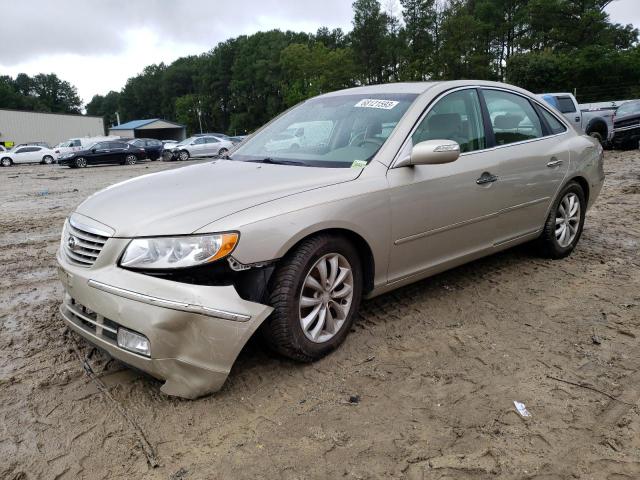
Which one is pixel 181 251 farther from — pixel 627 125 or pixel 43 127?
pixel 43 127

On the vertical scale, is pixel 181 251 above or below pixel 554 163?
below

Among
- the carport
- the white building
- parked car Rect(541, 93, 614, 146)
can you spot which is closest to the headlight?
parked car Rect(541, 93, 614, 146)

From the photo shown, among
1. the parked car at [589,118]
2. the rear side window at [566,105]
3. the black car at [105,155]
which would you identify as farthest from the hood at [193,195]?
the black car at [105,155]

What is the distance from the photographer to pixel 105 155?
2647 cm

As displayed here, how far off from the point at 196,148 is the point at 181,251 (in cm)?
2746

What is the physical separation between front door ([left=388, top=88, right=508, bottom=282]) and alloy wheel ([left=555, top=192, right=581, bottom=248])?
3.51 feet

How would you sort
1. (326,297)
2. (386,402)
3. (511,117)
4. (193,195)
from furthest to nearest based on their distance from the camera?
(511,117), (326,297), (193,195), (386,402)

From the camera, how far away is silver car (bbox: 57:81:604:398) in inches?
101

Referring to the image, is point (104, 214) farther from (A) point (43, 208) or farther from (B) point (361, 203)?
(A) point (43, 208)

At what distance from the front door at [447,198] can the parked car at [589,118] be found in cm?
1343

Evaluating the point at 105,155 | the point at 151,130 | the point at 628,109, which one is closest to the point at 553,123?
the point at 628,109

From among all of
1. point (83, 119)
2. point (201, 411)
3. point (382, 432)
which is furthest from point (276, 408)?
point (83, 119)

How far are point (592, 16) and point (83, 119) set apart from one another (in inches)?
2191

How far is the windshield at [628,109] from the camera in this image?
1522cm
